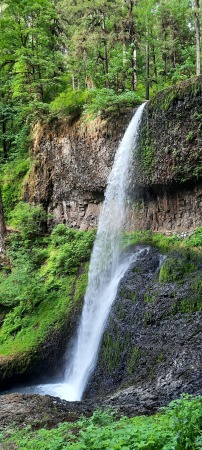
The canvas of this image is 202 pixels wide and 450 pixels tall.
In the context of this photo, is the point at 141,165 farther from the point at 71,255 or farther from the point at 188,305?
the point at 188,305

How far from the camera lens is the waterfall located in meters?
10.1

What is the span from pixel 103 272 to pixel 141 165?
12.6ft

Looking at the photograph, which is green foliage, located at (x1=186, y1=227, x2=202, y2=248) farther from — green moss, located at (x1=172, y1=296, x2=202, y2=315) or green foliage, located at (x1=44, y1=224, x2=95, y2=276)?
green foliage, located at (x1=44, y1=224, x2=95, y2=276)

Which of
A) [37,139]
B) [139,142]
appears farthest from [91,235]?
[37,139]

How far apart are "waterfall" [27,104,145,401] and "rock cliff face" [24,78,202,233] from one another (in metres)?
0.50

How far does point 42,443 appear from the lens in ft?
15.7

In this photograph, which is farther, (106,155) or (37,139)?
(37,139)

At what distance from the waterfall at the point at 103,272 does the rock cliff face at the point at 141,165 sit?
19.6 inches

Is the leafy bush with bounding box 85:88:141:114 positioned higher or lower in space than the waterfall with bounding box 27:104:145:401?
higher

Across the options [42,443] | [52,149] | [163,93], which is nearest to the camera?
[42,443]

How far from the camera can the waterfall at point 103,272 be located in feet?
33.2

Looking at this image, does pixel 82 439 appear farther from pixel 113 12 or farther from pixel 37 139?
pixel 113 12

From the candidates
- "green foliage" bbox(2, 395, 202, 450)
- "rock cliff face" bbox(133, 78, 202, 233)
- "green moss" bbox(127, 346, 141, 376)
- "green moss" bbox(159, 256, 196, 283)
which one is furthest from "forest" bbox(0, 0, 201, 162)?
"green foliage" bbox(2, 395, 202, 450)

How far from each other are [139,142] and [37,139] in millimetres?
6502
